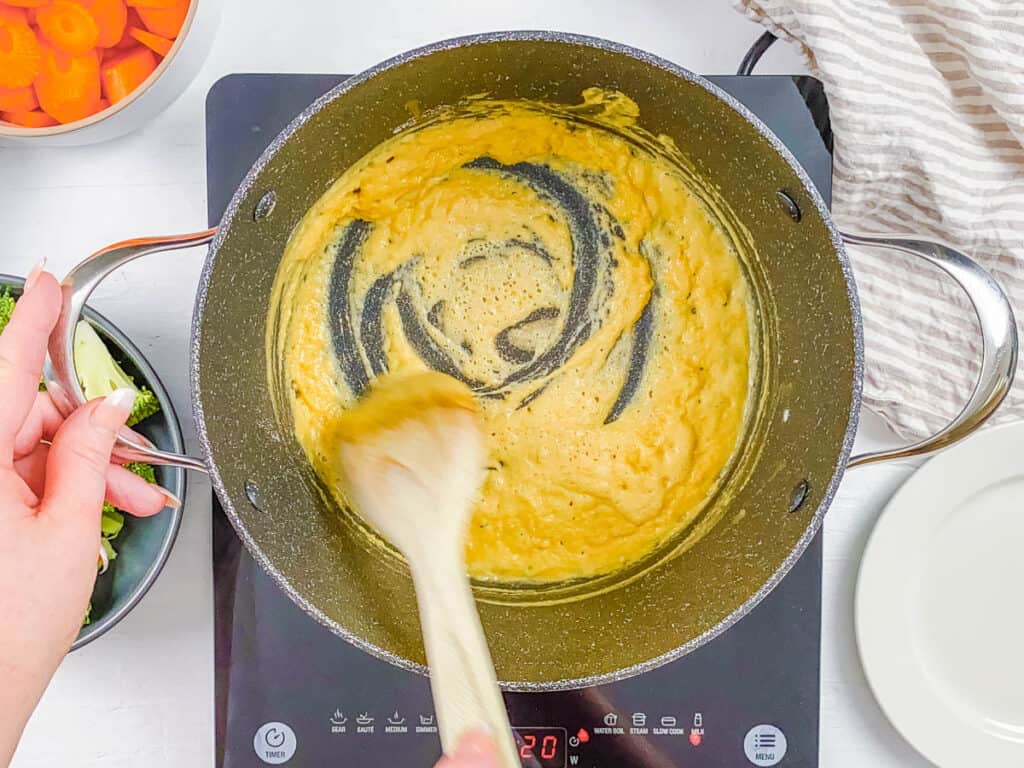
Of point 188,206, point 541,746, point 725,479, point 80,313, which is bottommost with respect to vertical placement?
point 541,746

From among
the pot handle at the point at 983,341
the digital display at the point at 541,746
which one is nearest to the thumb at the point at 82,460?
the digital display at the point at 541,746

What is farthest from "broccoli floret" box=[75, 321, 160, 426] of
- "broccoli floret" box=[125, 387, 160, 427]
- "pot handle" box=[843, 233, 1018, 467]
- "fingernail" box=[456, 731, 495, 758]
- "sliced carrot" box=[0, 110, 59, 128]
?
"pot handle" box=[843, 233, 1018, 467]

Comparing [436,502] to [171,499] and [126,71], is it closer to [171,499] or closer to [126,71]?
[171,499]

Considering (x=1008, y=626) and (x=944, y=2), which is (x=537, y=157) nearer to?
(x=944, y=2)

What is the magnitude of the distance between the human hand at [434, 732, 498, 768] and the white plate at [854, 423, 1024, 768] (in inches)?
17.8

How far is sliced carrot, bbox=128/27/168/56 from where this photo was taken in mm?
896

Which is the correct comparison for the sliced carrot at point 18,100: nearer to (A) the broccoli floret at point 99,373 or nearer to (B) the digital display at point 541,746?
(A) the broccoli floret at point 99,373

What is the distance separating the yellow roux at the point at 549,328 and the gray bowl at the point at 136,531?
4.7 inches

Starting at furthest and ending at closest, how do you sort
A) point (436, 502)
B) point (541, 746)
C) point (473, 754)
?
point (541, 746), point (436, 502), point (473, 754)

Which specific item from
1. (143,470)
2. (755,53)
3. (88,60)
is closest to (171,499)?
(143,470)

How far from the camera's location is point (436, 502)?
33.7 inches

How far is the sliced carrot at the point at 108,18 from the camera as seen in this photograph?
88cm

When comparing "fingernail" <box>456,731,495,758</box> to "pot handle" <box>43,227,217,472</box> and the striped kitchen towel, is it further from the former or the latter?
the striped kitchen towel

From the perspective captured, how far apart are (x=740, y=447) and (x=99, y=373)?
62 centimetres
